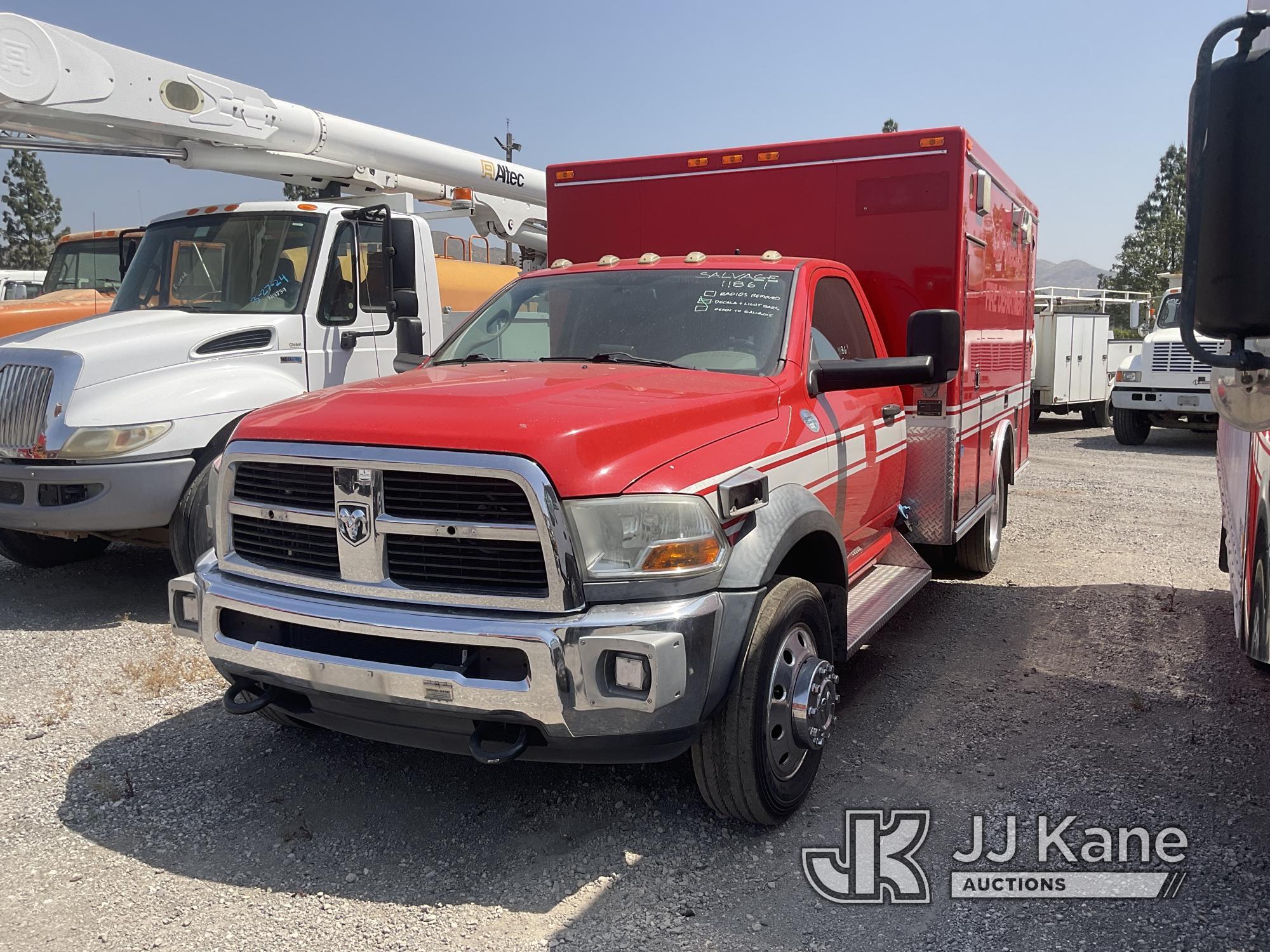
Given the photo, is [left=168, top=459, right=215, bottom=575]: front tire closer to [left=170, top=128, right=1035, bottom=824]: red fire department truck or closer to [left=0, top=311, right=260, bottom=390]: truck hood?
[left=0, top=311, right=260, bottom=390]: truck hood

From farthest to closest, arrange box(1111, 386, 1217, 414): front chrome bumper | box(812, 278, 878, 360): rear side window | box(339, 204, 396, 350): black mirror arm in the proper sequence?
box(1111, 386, 1217, 414): front chrome bumper < box(339, 204, 396, 350): black mirror arm < box(812, 278, 878, 360): rear side window

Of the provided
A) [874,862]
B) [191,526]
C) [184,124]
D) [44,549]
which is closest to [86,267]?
[184,124]

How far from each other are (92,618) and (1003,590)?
19.1ft

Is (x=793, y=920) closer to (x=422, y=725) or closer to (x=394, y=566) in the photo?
(x=422, y=725)

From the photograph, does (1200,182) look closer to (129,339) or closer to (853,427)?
(853,427)

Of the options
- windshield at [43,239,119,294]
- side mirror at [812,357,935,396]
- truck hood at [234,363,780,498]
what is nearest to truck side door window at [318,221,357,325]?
truck hood at [234,363,780,498]

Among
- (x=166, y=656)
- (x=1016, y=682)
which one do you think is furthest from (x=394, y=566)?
(x=1016, y=682)

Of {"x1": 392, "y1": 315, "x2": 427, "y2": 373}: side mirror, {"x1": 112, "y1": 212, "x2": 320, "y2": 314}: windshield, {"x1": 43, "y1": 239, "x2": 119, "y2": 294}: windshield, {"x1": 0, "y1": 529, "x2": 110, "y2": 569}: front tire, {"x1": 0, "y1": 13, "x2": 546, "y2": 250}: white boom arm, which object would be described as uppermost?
{"x1": 0, "y1": 13, "x2": 546, "y2": 250}: white boom arm

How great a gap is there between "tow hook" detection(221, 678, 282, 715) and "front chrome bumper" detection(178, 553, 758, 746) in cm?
30

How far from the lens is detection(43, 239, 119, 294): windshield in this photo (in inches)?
429

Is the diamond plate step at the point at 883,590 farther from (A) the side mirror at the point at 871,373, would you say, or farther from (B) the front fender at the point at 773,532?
(A) the side mirror at the point at 871,373

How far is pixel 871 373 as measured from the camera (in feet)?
13.4

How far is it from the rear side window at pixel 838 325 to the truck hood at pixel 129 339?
142 inches

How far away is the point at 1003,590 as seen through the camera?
7.14 m
